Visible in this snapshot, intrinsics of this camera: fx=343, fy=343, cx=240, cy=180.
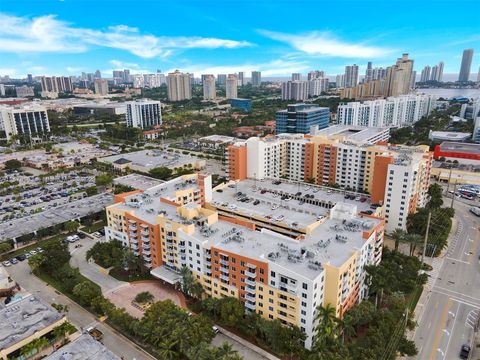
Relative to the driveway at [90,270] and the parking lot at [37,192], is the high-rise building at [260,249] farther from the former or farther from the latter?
the parking lot at [37,192]

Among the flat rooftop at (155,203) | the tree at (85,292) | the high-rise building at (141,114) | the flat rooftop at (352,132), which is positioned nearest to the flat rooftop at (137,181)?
the flat rooftop at (155,203)

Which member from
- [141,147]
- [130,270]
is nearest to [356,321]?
[130,270]

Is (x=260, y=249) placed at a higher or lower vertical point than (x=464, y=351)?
higher

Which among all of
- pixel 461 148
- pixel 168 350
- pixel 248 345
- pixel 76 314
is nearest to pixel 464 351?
pixel 248 345

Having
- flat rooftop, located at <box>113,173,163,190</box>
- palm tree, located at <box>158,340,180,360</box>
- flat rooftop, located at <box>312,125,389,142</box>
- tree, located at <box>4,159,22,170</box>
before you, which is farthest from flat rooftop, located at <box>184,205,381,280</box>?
tree, located at <box>4,159,22,170</box>

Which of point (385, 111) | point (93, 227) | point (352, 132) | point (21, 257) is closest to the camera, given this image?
point (21, 257)

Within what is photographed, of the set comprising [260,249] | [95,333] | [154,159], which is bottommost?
[95,333]

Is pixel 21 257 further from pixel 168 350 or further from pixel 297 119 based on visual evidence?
pixel 297 119
